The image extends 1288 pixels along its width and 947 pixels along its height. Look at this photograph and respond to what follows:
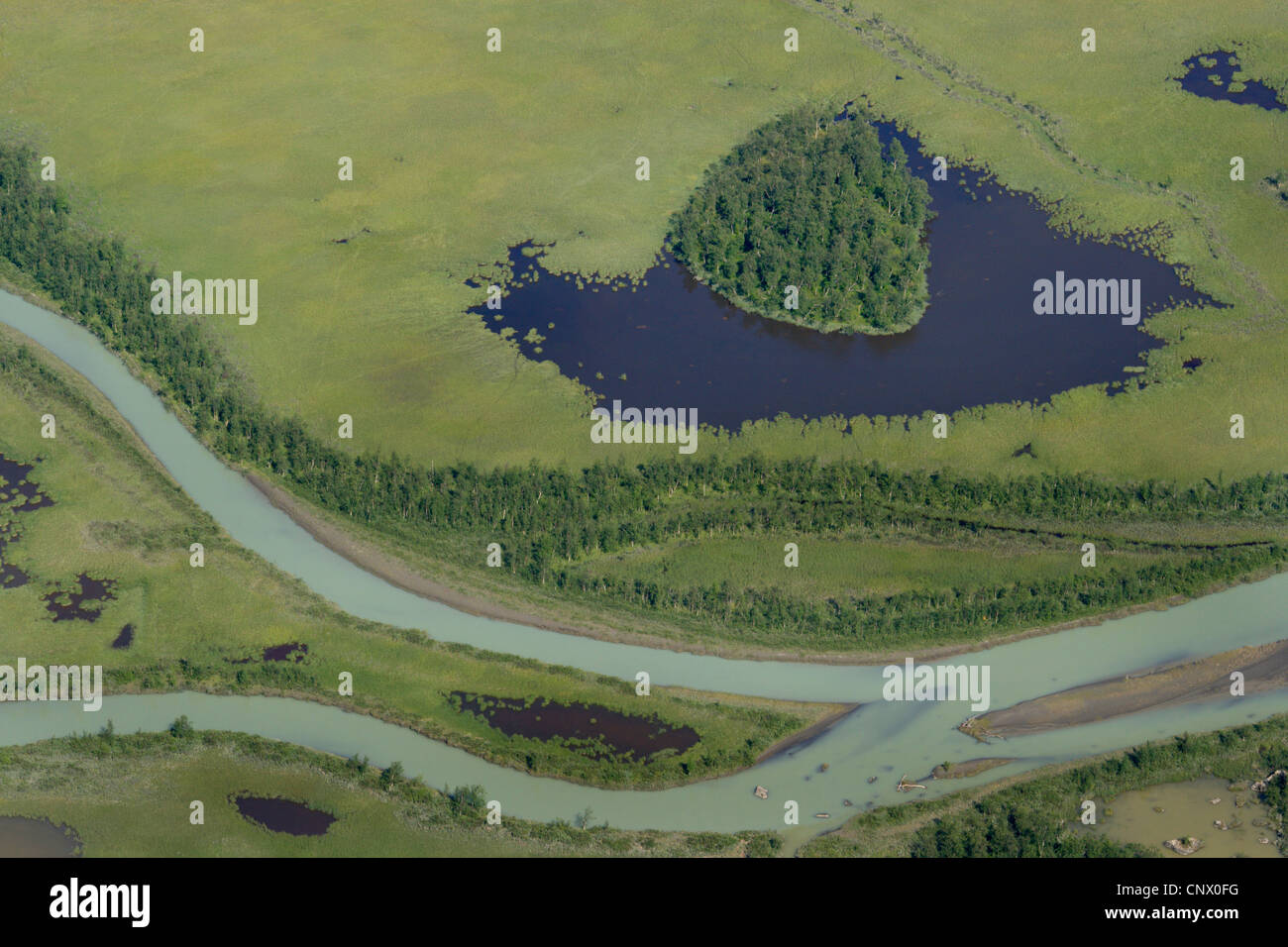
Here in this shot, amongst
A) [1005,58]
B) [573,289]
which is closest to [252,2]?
[573,289]

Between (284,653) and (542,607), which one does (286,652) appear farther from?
(542,607)

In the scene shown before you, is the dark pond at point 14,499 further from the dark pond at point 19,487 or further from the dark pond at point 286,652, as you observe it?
the dark pond at point 286,652

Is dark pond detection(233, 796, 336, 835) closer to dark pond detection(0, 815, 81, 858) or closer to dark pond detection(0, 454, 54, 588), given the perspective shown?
dark pond detection(0, 815, 81, 858)

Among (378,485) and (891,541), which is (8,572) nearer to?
Result: (378,485)

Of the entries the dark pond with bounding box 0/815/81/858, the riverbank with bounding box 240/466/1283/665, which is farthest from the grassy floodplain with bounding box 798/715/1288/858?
the dark pond with bounding box 0/815/81/858

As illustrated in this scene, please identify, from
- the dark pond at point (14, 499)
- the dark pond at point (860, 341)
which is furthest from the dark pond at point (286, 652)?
the dark pond at point (860, 341)
